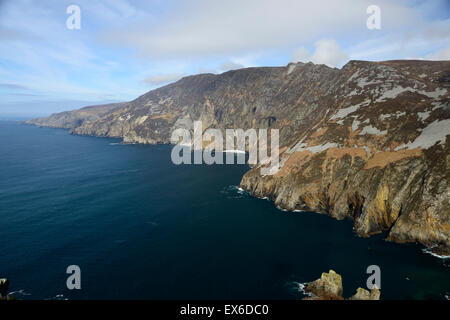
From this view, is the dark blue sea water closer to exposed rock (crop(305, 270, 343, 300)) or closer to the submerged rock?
the submerged rock

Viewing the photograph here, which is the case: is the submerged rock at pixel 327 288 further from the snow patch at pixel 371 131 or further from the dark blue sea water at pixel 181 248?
the snow patch at pixel 371 131

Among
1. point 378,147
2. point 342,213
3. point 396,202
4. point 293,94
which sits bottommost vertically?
point 342,213

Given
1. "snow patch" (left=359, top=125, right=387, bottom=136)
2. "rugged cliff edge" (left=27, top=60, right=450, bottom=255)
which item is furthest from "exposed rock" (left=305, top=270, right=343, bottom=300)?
"snow patch" (left=359, top=125, right=387, bottom=136)

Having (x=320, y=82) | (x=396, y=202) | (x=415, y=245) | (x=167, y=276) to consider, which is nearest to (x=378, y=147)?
(x=396, y=202)

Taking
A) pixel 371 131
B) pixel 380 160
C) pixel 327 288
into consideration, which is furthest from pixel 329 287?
pixel 371 131

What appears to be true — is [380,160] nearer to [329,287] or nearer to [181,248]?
[329,287]

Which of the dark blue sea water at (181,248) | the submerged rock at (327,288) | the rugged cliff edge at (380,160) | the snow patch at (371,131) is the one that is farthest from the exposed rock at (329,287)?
the snow patch at (371,131)
